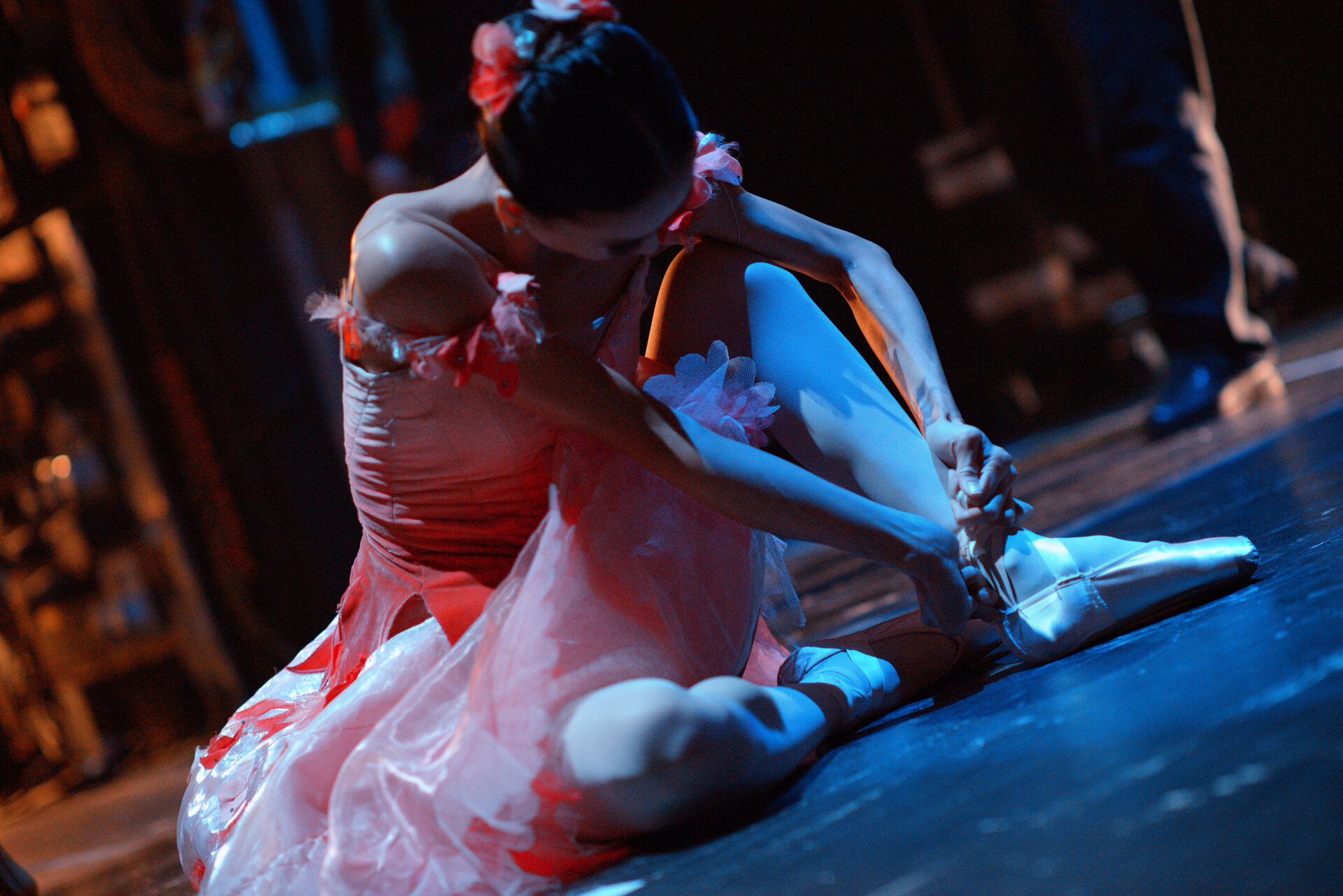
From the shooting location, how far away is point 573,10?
0.86 meters

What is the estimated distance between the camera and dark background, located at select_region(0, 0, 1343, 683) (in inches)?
145

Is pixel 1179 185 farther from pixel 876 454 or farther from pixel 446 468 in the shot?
pixel 446 468

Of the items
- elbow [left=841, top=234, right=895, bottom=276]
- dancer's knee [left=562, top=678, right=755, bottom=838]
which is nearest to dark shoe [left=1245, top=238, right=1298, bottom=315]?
elbow [left=841, top=234, right=895, bottom=276]

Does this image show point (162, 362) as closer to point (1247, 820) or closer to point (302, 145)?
point (302, 145)

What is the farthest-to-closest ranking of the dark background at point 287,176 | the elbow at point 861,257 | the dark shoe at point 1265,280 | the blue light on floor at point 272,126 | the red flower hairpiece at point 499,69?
1. the blue light on floor at point 272,126
2. the dark background at point 287,176
3. the dark shoe at point 1265,280
4. the elbow at point 861,257
5. the red flower hairpiece at point 499,69

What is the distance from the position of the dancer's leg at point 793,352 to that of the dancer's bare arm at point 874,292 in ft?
0.09

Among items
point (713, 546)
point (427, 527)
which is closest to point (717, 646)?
point (713, 546)

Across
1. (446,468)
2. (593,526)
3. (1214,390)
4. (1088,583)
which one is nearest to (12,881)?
(446,468)

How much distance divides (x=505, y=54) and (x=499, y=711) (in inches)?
20.6

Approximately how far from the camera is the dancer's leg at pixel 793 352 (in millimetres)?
1074

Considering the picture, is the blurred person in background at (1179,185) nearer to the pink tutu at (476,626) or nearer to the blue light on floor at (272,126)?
the pink tutu at (476,626)

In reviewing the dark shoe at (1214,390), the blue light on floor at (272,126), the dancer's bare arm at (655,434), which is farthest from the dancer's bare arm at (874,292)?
the blue light on floor at (272,126)

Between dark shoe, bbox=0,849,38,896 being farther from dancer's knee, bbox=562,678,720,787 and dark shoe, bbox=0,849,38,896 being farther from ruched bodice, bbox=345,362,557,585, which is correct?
dancer's knee, bbox=562,678,720,787

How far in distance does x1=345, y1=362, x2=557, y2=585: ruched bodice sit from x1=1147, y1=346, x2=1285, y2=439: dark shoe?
205cm
